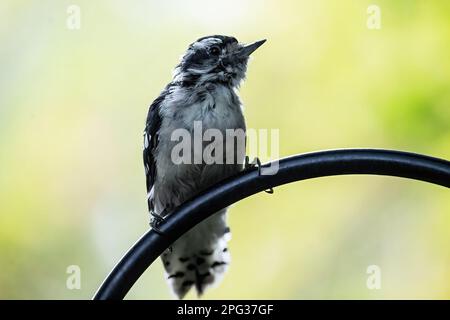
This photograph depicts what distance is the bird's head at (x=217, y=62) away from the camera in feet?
15.8

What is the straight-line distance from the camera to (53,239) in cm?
628

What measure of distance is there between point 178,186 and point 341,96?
1.80 m

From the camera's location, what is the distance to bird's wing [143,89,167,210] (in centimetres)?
484

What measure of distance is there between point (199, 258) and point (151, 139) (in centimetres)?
78
